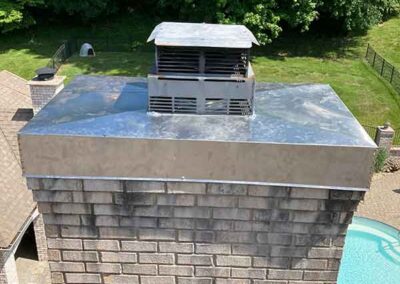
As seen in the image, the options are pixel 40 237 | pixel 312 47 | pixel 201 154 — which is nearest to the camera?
pixel 201 154

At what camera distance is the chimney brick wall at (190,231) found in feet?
18.9

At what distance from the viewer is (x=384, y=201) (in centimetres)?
1680

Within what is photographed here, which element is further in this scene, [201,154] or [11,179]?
[11,179]

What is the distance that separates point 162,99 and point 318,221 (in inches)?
109

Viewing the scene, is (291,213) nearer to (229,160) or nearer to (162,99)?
(229,160)

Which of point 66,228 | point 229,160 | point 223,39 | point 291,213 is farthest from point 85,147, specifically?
point 291,213

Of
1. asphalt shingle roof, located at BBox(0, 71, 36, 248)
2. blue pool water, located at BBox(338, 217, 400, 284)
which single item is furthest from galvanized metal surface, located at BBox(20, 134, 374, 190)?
blue pool water, located at BBox(338, 217, 400, 284)

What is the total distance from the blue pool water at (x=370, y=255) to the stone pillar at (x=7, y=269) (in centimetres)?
909

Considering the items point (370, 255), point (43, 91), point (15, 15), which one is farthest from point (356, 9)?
point (15, 15)

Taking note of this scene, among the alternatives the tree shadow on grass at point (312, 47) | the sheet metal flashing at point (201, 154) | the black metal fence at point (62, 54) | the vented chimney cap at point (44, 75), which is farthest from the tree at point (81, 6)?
the sheet metal flashing at point (201, 154)

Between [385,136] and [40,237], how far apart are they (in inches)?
552

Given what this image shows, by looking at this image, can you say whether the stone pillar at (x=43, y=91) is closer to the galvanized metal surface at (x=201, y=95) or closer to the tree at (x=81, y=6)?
the galvanized metal surface at (x=201, y=95)

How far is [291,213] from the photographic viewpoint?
5.89 metres

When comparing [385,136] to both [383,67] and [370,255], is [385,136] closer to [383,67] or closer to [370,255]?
[370,255]
